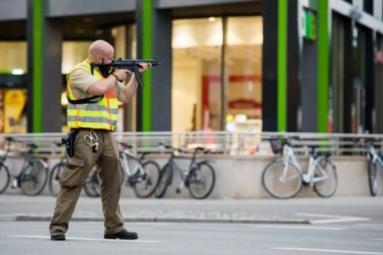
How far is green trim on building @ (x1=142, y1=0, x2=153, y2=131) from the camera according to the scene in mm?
24641

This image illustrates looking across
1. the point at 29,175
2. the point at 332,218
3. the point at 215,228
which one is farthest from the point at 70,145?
the point at 29,175

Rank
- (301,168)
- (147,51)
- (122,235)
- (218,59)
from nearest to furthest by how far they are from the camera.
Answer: (122,235), (301,168), (147,51), (218,59)

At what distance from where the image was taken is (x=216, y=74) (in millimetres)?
25812

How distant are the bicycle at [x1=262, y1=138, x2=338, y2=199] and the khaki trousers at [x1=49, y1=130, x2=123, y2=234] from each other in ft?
31.8

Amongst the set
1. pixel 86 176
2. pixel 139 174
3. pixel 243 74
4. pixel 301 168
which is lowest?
pixel 139 174

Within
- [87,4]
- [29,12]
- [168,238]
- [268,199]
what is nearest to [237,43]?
[87,4]

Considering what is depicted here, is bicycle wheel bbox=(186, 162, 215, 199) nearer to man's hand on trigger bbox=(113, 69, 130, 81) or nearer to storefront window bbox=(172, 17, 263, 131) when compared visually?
storefront window bbox=(172, 17, 263, 131)

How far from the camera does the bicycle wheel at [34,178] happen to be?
20.5 meters

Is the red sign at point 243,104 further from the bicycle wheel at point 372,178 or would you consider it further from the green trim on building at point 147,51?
the bicycle wheel at point 372,178

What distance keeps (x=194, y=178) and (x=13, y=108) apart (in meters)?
13.0

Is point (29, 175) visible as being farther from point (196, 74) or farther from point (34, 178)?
point (196, 74)

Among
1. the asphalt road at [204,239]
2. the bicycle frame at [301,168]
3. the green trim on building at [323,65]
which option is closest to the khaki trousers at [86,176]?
the asphalt road at [204,239]

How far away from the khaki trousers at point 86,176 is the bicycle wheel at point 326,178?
1030cm

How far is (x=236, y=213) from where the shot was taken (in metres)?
14.7
